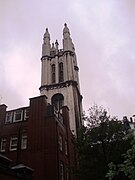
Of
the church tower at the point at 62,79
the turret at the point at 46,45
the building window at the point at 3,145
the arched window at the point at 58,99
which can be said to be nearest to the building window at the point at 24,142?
the building window at the point at 3,145

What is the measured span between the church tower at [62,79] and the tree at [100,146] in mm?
27597

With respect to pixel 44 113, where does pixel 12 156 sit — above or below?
below

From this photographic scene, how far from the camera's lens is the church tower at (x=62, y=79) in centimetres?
5928

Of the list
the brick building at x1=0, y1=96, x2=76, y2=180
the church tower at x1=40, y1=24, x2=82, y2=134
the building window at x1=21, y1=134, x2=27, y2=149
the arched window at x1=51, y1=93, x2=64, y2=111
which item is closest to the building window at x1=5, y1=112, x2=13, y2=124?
the brick building at x1=0, y1=96, x2=76, y2=180

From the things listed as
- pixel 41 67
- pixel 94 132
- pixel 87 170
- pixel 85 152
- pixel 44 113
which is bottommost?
pixel 87 170

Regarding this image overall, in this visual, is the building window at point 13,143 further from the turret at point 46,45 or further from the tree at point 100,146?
the turret at point 46,45

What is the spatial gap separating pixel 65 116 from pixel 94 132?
1336 cm

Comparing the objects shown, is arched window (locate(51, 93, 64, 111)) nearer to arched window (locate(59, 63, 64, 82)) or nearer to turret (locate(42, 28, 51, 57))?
arched window (locate(59, 63, 64, 82))

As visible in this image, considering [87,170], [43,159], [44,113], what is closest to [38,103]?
[44,113]

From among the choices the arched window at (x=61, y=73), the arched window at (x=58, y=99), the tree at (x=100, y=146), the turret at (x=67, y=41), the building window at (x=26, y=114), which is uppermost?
the turret at (x=67, y=41)

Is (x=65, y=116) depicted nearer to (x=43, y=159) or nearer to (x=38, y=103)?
(x=38, y=103)

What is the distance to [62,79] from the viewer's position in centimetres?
6794

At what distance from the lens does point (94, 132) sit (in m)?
25.8

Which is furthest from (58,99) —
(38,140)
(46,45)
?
(38,140)
